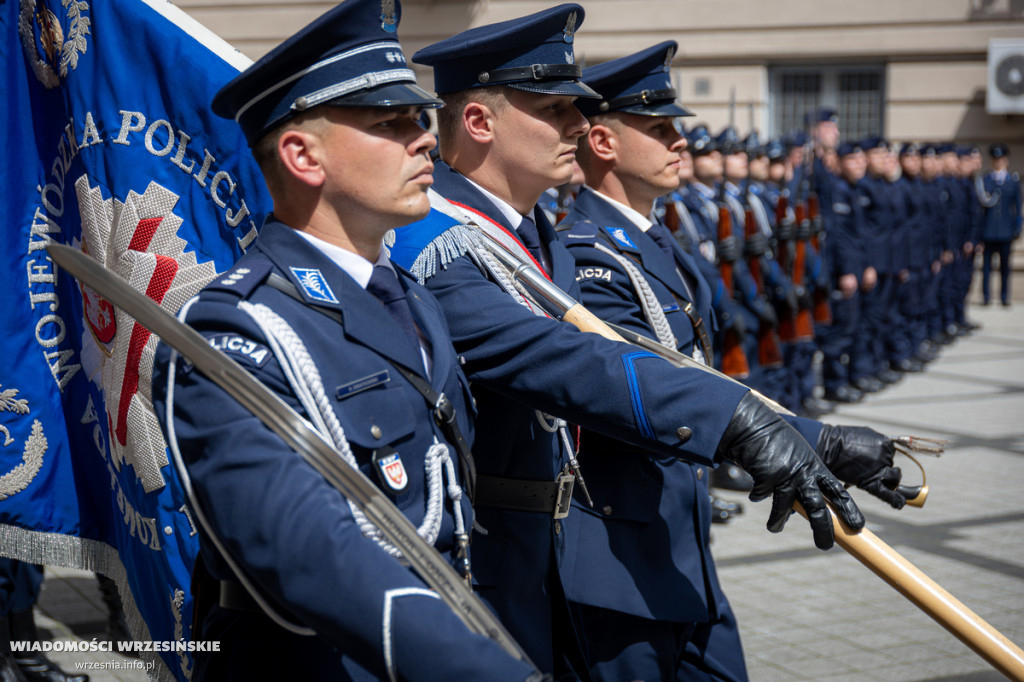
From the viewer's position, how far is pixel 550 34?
2.51 metres

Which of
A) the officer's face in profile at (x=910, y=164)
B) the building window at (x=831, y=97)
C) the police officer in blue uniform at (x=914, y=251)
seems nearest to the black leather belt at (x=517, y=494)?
the police officer in blue uniform at (x=914, y=251)

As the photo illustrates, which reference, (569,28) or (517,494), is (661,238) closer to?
(569,28)

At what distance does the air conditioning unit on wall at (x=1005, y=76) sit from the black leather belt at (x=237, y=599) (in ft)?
51.6

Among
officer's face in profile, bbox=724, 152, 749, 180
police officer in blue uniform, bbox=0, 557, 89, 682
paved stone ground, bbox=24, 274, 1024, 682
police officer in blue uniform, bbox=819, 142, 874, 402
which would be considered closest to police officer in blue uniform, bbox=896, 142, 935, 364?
police officer in blue uniform, bbox=819, 142, 874, 402

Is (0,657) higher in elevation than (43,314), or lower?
lower

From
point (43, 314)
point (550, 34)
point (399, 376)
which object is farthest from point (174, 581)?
point (550, 34)

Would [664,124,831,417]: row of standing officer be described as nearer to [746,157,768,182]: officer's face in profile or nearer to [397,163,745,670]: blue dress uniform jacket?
[746,157,768,182]: officer's face in profile

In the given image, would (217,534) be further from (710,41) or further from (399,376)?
(710,41)

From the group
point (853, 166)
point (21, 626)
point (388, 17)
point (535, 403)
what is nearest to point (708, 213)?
point (853, 166)

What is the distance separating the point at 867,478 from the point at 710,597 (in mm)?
569

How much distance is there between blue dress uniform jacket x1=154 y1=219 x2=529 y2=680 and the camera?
141 cm

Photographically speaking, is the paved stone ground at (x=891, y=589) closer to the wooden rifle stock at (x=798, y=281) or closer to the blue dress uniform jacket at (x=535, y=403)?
the wooden rifle stock at (x=798, y=281)

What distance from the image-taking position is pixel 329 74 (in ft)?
5.87

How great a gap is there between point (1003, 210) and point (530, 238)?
48.1ft
